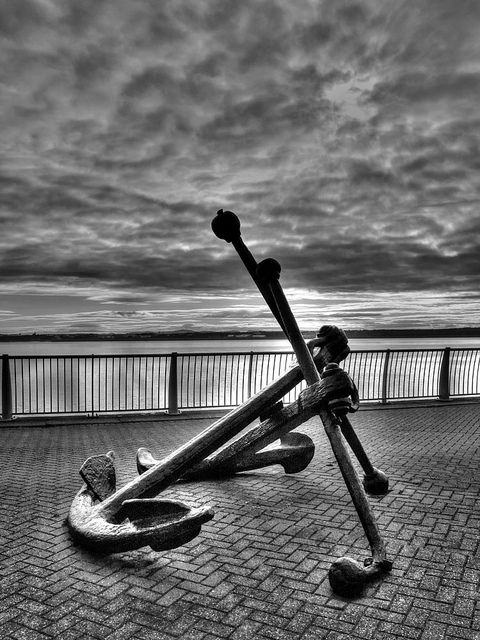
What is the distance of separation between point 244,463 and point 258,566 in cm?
204

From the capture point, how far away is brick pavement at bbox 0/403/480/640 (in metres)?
3.11

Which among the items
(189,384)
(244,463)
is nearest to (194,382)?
(244,463)

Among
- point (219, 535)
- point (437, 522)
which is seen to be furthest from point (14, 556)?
point (437, 522)

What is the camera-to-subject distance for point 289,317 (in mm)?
4418

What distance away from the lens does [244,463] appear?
19.6 feet

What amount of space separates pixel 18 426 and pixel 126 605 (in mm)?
8418

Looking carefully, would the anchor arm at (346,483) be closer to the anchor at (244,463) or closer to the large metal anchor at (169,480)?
the anchor at (244,463)

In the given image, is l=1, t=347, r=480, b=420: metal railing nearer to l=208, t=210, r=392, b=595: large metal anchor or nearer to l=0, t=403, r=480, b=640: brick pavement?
l=208, t=210, r=392, b=595: large metal anchor

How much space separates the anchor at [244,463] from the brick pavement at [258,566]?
22 cm

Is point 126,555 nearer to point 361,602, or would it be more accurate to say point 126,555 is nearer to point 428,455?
point 361,602

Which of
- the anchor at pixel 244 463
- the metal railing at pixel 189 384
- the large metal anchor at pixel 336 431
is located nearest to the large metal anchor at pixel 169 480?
the anchor at pixel 244 463

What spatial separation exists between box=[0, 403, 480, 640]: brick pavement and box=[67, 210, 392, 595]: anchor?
0.72ft

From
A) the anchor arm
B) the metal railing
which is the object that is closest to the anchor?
the anchor arm

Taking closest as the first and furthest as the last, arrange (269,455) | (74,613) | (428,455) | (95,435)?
1. (74,613)
2. (269,455)
3. (428,455)
4. (95,435)
